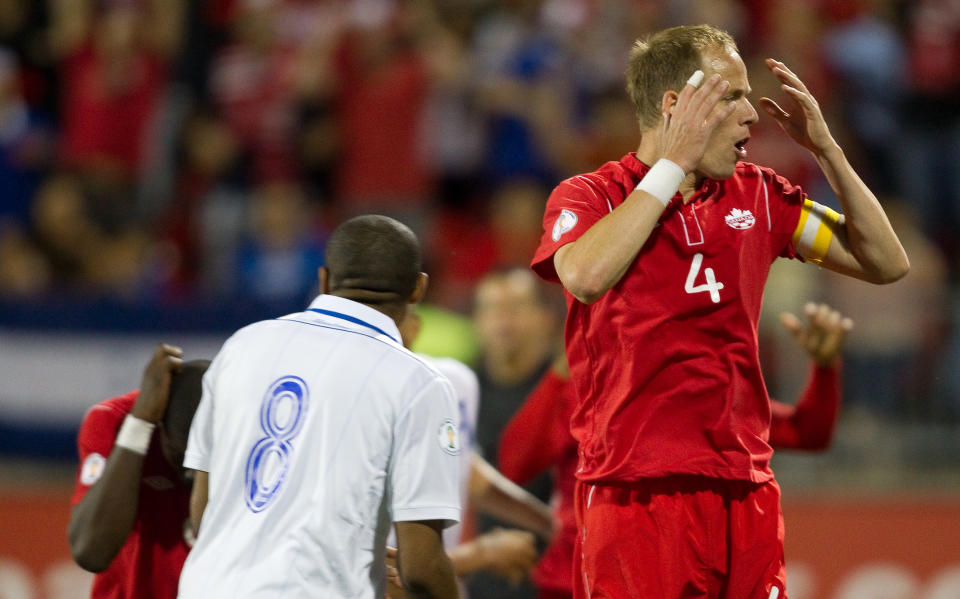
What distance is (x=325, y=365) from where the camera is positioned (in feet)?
11.2

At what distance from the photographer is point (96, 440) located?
4031 millimetres

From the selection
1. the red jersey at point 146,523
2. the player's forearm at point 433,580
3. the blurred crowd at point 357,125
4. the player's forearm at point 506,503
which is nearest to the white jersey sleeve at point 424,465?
the player's forearm at point 433,580

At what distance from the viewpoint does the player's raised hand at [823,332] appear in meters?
4.81

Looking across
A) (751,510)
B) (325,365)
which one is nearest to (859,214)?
(751,510)

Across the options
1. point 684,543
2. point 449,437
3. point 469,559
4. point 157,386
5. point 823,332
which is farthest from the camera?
point 469,559

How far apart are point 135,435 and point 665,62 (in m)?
1.84

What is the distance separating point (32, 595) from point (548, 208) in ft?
18.4

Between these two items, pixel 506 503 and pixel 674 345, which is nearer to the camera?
pixel 674 345

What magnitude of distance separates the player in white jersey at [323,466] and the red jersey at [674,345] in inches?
17.3

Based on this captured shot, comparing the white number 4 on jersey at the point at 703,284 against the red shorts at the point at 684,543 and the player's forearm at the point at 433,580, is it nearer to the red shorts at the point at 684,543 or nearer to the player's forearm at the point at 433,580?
the red shorts at the point at 684,543

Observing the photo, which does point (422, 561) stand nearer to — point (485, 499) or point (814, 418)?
point (814, 418)

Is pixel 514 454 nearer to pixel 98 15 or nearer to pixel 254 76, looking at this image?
pixel 254 76

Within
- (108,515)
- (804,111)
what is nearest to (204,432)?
(108,515)

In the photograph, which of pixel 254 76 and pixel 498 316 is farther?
pixel 254 76
